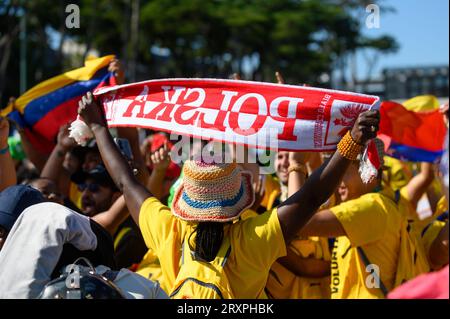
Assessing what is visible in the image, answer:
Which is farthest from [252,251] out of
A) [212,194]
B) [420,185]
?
[420,185]

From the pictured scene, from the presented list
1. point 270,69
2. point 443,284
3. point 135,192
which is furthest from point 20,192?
point 270,69

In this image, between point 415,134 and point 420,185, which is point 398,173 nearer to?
point 415,134

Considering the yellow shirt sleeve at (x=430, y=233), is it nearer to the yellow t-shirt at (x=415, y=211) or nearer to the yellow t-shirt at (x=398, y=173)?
the yellow t-shirt at (x=415, y=211)

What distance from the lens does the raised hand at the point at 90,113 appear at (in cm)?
380

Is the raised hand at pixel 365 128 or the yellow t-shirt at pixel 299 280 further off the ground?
the raised hand at pixel 365 128

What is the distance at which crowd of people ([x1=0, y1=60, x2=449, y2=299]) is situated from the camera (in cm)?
251

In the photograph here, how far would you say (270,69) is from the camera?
4697 centimetres

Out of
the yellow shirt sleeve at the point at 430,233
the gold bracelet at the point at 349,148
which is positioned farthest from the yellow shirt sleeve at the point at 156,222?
the yellow shirt sleeve at the point at 430,233

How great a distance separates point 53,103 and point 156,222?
2981 millimetres

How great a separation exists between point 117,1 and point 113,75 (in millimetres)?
30031

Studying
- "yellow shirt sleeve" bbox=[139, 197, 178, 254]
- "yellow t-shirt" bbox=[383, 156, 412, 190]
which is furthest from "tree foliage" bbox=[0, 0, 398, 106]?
"yellow shirt sleeve" bbox=[139, 197, 178, 254]

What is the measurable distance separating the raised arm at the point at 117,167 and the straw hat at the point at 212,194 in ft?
1.00

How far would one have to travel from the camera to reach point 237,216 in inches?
127
